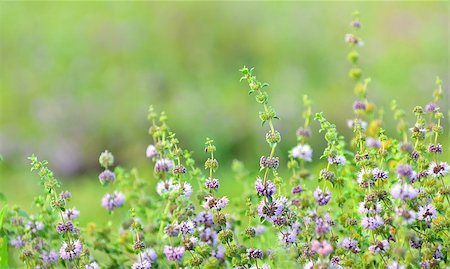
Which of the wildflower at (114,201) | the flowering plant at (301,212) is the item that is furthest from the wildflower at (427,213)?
the wildflower at (114,201)

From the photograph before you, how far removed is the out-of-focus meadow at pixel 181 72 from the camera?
5496 mm

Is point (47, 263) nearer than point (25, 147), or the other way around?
point (47, 263)

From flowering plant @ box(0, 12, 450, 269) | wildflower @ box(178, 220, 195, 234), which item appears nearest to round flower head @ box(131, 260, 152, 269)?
flowering plant @ box(0, 12, 450, 269)

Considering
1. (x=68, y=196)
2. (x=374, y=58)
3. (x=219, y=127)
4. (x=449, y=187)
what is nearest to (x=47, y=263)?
(x=68, y=196)

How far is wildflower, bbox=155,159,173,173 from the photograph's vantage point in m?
2.04

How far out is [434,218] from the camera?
1.91 metres

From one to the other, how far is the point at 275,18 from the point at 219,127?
1.98 metres

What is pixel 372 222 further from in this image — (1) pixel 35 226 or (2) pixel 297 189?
(1) pixel 35 226

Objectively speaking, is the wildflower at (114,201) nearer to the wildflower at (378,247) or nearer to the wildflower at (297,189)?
the wildflower at (297,189)

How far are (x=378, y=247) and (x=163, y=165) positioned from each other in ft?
1.84

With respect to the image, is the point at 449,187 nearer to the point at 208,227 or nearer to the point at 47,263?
the point at 208,227

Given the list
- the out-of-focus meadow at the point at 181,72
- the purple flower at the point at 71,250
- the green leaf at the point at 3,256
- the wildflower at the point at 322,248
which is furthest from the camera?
the out-of-focus meadow at the point at 181,72

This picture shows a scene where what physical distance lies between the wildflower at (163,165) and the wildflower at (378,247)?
1.76 feet

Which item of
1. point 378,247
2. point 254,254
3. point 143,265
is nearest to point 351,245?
point 378,247
